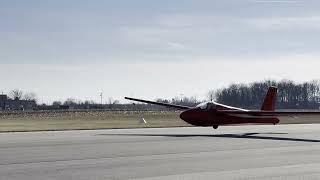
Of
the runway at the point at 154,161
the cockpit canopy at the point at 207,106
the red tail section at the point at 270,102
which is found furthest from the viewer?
the red tail section at the point at 270,102

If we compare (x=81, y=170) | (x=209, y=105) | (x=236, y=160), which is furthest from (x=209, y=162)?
(x=209, y=105)

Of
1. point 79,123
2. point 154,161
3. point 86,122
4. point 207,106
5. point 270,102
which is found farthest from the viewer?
point 86,122

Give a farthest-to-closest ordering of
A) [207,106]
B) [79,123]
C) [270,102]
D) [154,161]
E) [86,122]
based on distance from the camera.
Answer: [86,122] < [79,123] < [270,102] < [207,106] < [154,161]

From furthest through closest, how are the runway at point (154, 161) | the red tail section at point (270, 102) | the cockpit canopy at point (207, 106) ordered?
1. the red tail section at point (270, 102)
2. the cockpit canopy at point (207, 106)
3. the runway at point (154, 161)

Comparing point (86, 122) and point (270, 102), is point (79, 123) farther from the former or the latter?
point (270, 102)

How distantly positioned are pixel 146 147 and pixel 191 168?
6.71 metres

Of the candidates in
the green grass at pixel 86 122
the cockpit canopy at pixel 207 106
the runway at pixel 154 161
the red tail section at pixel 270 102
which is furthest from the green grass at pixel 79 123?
the runway at pixel 154 161

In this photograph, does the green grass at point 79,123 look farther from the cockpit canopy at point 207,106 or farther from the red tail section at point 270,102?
the cockpit canopy at point 207,106

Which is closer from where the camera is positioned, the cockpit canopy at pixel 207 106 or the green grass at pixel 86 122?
the cockpit canopy at pixel 207 106

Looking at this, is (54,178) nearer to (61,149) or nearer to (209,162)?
(209,162)

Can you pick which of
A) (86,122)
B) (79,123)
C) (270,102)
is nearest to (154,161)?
(270,102)

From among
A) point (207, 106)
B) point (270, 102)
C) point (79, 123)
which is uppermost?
point (270, 102)

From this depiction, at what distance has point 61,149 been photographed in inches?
755

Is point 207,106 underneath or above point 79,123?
above
